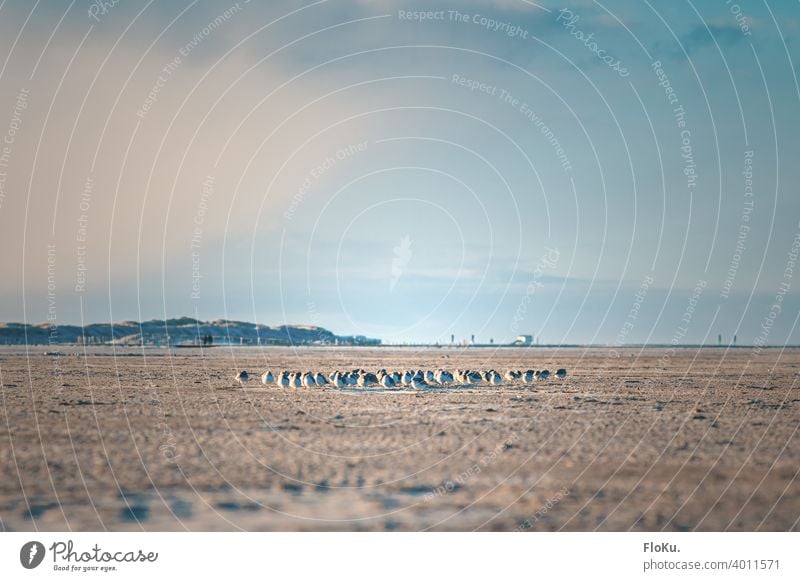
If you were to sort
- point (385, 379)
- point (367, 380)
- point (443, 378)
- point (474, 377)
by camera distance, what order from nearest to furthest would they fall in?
point (385, 379) < point (367, 380) < point (443, 378) < point (474, 377)

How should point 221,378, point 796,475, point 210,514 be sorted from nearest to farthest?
point 210,514
point 796,475
point 221,378

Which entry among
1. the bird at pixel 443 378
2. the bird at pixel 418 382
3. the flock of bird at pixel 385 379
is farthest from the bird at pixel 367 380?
the bird at pixel 443 378

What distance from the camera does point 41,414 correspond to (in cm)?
2956

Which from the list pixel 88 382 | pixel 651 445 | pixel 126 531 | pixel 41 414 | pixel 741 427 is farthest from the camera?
pixel 88 382

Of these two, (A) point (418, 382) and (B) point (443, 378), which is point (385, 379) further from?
(B) point (443, 378)

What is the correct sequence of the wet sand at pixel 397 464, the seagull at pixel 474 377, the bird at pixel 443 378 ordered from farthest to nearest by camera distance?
the seagull at pixel 474 377 → the bird at pixel 443 378 → the wet sand at pixel 397 464

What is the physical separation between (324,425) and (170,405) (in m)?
9.23

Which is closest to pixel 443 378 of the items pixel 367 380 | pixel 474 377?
pixel 474 377

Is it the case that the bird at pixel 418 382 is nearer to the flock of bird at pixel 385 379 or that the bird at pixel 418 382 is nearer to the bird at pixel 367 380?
the flock of bird at pixel 385 379

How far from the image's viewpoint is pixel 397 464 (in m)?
21.0

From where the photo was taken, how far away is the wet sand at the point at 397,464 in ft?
53.7

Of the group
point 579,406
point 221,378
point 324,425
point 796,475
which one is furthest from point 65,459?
point 221,378

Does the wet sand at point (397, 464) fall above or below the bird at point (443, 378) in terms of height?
below

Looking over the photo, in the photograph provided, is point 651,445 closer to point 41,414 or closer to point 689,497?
point 689,497
